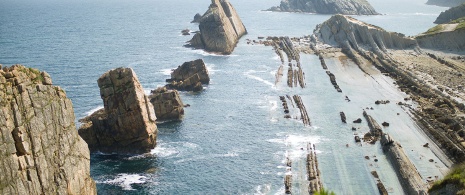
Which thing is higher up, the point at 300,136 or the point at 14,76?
the point at 14,76

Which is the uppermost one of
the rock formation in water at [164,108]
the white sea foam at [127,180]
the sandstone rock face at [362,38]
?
the sandstone rock face at [362,38]

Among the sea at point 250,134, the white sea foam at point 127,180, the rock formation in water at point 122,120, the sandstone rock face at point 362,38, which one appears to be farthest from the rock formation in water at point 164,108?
the sandstone rock face at point 362,38

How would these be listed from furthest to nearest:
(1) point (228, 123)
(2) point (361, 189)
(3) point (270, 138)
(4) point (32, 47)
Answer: (4) point (32, 47)
(1) point (228, 123)
(3) point (270, 138)
(2) point (361, 189)

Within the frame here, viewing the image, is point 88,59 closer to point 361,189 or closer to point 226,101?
point 226,101

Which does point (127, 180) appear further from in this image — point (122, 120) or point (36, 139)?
point (36, 139)

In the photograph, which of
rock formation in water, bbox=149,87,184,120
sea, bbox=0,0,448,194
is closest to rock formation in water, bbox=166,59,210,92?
sea, bbox=0,0,448,194

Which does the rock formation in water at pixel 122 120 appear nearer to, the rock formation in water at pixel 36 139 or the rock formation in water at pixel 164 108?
the rock formation in water at pixel 164 108

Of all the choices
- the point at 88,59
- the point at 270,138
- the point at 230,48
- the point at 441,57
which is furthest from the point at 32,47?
the point at 441,57
